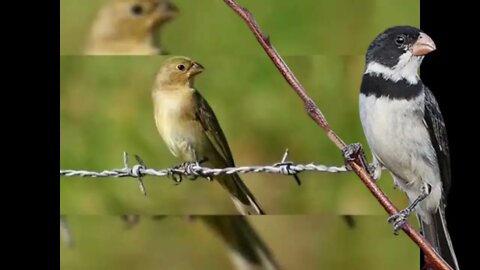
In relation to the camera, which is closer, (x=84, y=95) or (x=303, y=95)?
(x=303, y=95)

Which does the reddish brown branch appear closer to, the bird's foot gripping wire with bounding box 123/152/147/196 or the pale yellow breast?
the pale yellow breast

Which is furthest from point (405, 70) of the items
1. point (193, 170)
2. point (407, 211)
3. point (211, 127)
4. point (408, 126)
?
point (193, 170)

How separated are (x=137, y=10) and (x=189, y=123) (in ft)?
1.43

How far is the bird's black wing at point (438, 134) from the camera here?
11.9ft

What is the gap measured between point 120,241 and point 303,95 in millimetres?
959

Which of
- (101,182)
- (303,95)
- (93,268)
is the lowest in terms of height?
(93,268)

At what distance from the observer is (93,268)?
12.9 ft

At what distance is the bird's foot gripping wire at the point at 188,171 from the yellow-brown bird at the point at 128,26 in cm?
39

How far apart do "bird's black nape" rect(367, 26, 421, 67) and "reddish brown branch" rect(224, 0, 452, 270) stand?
0.32 meters

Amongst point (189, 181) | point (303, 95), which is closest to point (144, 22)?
point (189, 181)

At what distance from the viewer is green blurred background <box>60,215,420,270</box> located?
3.86 metres

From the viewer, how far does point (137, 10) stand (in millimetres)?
3941

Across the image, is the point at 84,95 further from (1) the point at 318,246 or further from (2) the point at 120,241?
(1) the point at 318,246

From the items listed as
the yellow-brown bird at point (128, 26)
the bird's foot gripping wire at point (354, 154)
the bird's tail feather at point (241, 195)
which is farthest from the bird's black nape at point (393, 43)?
the yellow-brown bird at point (128, 26)
